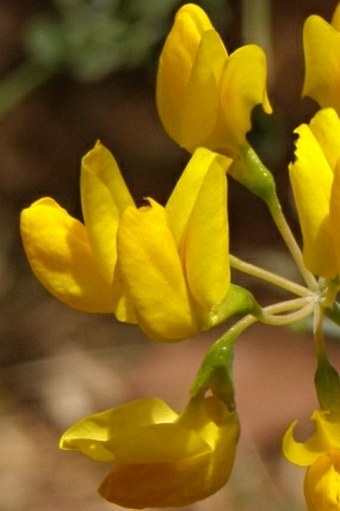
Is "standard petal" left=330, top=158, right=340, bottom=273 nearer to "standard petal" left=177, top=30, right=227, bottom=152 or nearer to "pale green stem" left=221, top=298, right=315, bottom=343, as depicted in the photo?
"pale green stem" left=221, top=298, right=315, bottom=343

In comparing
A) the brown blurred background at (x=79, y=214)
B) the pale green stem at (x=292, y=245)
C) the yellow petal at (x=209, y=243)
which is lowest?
the brown blurred background at (x=79, y=214)

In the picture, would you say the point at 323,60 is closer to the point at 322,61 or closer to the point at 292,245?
the point at 322,61

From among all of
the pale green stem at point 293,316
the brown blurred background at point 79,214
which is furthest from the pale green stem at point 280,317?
the brown blurred background at point 79,214

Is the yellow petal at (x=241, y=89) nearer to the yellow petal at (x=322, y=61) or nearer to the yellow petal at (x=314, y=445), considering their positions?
the yellow petal at (x=322, y=61)

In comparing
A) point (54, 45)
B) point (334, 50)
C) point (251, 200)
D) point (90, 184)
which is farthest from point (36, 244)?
point (251, 200)

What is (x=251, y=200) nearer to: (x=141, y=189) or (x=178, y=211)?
(x=141, y=189)

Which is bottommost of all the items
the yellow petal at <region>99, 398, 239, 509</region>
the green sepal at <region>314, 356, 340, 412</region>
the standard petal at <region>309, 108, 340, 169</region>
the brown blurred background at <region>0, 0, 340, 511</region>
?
the brown blurred background at <region>0, 0, 340, 511</region>

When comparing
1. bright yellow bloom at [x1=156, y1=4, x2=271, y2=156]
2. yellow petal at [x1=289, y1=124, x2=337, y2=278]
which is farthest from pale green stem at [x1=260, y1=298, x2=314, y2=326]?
bright yellow bloom at [x1=156, y1=4, x2=271, y2=156]

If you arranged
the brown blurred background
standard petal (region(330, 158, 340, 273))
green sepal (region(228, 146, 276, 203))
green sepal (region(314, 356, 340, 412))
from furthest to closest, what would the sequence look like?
the brown blurred background, green sepal (region(228, 146, 276, 203)), green sepal (region(314, 356, 340, 412)), standard petal (region(330, 158, 340, 273))
